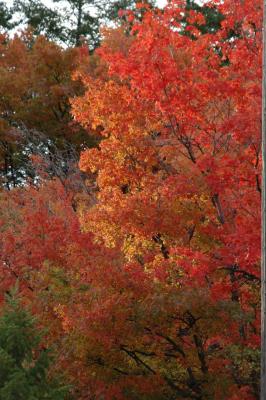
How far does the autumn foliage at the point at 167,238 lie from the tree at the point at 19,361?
67.7 inches

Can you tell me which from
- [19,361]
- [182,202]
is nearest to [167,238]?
[182,202]

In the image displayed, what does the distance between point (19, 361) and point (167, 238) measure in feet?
20.6

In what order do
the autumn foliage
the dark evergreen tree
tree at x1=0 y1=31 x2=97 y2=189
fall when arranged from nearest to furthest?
the autumn foliage < tree at x1=0 y1=31 x2=97 y2=189 < the dark evergreen tree

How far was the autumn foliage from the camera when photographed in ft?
37.7

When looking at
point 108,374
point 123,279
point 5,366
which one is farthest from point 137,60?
point 5,366

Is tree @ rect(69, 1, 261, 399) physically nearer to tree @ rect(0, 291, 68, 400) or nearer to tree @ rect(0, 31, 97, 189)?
tree @ rect(0, 291, 68, 400)

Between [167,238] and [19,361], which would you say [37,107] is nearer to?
[167,238]

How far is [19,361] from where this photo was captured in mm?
9133

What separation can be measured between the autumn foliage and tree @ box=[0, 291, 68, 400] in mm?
1718

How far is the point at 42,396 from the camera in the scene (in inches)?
357

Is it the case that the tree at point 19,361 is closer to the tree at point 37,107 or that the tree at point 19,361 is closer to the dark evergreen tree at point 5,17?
the tree at point 37,107

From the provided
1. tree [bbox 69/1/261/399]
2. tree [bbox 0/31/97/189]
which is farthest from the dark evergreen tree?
tree [bbox 69/1/261/399]

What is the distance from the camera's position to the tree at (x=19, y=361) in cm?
864

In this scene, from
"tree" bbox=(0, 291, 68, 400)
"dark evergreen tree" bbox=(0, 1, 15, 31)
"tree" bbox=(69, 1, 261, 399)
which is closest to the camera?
"tree" bbox=(0, 291, 68, 400)
